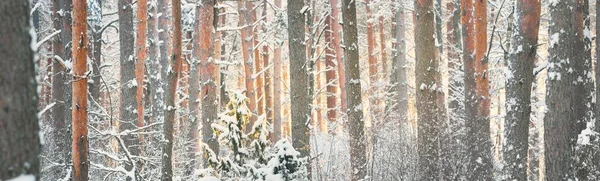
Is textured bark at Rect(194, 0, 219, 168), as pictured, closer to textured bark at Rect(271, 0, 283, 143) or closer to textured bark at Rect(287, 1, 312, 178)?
textured bark at Rect(287, 1, 312, 178)

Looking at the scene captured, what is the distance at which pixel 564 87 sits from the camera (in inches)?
296

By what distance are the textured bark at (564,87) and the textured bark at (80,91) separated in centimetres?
562

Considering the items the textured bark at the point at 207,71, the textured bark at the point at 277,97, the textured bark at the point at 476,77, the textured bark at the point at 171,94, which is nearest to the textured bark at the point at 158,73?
the textured bark at the point at 277,97

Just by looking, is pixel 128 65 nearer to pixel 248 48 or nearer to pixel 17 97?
pixel 248 48

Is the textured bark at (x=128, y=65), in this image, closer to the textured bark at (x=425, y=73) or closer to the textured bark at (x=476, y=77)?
the textured bark at (x=425, y=73)

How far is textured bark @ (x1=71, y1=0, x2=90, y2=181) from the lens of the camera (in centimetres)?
748

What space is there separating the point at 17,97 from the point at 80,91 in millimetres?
5425

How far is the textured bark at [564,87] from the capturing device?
745 centimetres

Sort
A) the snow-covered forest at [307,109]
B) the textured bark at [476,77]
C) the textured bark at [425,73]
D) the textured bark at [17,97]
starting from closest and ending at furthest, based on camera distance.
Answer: the textured bark at [17,97] → the snow-covered forest at [307,109] → the textured bark at [425,73] → the textured bark at [476,77]

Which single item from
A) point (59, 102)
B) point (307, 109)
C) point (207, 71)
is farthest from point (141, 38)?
point (307, 109)

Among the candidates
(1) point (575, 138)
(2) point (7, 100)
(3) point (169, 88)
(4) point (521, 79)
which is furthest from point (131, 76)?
(2) point (7, 100)

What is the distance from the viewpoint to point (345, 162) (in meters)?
11.5

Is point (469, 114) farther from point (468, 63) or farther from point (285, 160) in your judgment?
point (285, 160)

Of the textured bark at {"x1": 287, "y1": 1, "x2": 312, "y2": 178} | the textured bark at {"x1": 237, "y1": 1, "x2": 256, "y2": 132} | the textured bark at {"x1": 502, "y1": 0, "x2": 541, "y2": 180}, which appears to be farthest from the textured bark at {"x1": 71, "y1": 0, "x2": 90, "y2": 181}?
the textured bark at {"x1": 237, "y1": 1, "x2": 256, "y2": 132}
